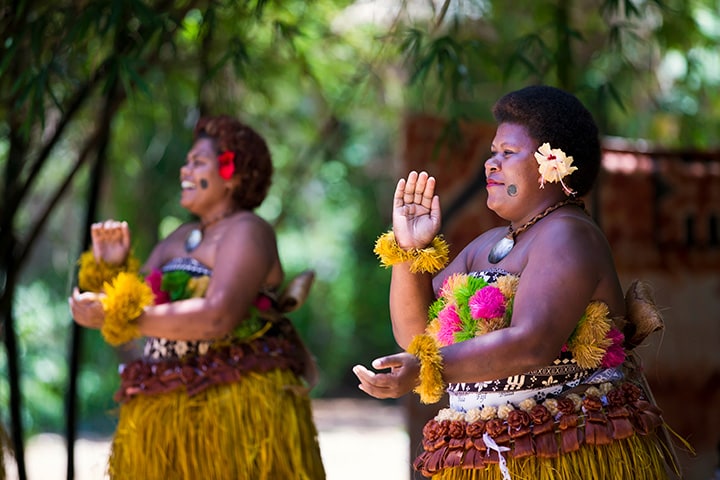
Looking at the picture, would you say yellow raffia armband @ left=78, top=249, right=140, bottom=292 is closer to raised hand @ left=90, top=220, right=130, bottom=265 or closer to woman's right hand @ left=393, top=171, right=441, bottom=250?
raised hand @ left=90, top=220, right=130, bottom=265

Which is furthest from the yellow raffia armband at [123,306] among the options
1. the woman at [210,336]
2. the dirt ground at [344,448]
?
the dirt ground at [344,448]

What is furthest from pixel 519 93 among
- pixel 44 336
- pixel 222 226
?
pixel 44 336

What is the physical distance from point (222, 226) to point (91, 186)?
1.19 meters

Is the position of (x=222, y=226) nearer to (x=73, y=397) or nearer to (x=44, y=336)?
(x=73, y=397)

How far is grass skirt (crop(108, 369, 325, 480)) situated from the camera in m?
3.01

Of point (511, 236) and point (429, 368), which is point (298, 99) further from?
point (429, 368)

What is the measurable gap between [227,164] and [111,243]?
0.43 m

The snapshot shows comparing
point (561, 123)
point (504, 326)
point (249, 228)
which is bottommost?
point (504, 326)

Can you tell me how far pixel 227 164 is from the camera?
3.17 m

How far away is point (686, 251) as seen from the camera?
13.3 ft

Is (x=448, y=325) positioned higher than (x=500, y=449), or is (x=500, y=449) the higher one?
(x=448, y=325)

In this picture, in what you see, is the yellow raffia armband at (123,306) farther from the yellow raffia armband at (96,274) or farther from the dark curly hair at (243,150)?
the dark curly hair at (243,150)

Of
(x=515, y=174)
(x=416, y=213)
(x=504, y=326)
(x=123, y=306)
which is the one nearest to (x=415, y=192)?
(x=416, y=213)

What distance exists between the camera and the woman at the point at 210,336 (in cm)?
294
